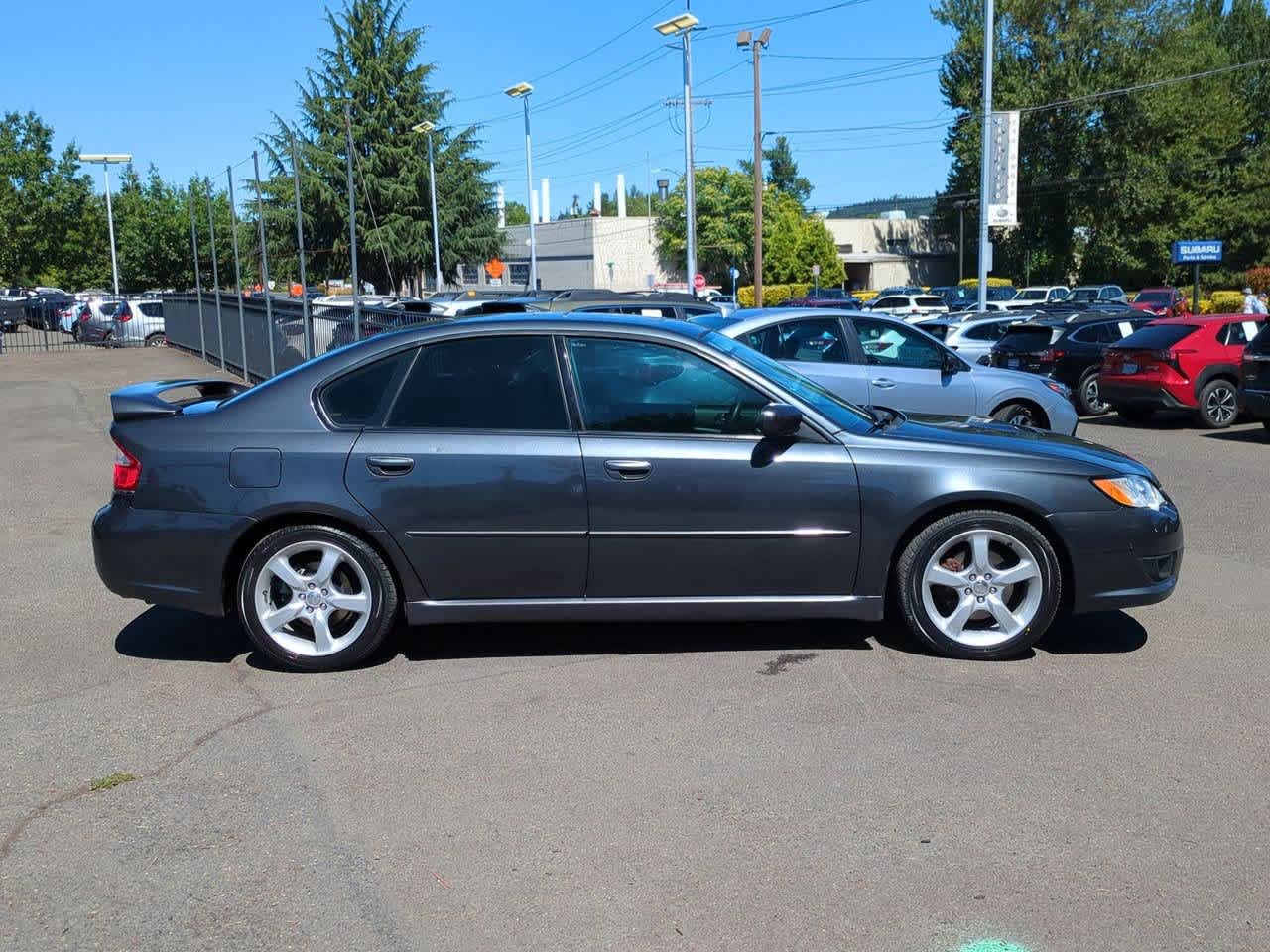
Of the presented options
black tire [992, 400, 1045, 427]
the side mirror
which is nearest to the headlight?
the side mirror

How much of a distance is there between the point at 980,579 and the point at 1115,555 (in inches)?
24.0

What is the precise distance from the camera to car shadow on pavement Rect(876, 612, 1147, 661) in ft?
19.7

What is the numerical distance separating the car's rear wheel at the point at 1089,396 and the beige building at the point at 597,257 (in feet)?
217

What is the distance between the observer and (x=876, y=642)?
6102mm

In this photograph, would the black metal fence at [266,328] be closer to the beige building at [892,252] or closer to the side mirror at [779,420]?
the side mirror at [779,420]

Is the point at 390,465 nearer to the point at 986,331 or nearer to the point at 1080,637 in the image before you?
the point at 1080,637

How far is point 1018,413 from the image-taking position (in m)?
12.2

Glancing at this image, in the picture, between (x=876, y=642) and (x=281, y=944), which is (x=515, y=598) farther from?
(x=281, y=944)

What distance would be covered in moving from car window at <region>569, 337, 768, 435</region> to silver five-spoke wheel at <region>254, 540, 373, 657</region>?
1.28 m

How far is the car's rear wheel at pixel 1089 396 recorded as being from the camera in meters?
18.2

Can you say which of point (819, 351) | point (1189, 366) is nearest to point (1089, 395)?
point (1189, 366)

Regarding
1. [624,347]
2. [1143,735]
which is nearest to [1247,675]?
[1143,735]

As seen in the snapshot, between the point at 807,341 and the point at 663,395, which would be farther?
the point at 807,341

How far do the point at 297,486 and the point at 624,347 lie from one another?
159cm
